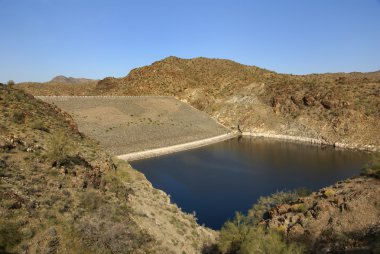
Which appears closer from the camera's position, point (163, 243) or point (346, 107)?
point (163, 243)

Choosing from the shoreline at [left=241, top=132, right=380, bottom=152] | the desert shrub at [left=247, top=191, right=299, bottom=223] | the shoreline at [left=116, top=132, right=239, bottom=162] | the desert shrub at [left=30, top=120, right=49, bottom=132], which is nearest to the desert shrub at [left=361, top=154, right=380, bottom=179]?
the desert shrub at [left=247, top=191, right=299, bottom=223]

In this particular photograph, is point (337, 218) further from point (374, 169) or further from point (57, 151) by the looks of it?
point (57, 151)

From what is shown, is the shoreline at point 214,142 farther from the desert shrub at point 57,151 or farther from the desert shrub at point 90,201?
the desert shrub at point 90,201

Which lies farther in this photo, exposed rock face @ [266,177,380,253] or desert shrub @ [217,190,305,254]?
exposed rock face @ [266,177,380,253]

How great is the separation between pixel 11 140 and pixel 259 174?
91.0 feet

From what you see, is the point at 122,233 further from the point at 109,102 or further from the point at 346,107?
the point at 346,107

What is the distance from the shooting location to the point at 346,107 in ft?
204

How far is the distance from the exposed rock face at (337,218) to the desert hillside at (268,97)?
131ft

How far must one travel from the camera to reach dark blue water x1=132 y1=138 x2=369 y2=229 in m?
29.1

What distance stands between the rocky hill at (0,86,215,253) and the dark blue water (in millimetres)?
7801

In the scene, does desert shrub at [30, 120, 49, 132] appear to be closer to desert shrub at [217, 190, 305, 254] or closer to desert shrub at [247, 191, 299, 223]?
desert shrub at [217, 190, 305, 254]

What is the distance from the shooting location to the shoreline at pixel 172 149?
144 feet

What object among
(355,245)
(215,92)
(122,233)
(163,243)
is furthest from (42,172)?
(215,92)

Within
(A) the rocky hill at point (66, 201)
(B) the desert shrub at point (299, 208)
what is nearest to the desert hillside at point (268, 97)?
(B) the desert shrub at point (299, 208)
